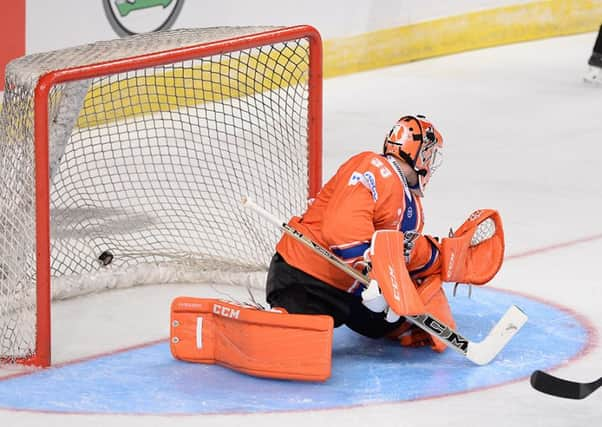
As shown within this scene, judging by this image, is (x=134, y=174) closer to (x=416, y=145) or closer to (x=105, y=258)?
(x=105, y=258)

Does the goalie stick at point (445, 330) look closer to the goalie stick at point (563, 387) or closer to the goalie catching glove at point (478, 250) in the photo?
the goalie catching glove at point (478, 250)

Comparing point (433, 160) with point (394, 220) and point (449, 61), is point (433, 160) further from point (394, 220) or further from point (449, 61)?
point (449, 61)

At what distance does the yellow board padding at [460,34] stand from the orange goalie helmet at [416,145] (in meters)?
4.55

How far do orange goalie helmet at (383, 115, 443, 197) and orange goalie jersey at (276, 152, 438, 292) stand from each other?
1.6 inches

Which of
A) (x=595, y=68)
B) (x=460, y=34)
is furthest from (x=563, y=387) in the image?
(x=460, y=34)

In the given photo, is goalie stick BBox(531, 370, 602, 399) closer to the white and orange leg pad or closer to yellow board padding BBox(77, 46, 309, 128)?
the white and orange leg pad

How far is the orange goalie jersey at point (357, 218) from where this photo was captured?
3842 mm

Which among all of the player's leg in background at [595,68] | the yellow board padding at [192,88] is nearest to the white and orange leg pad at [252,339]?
the yellow board padding at [192,88]

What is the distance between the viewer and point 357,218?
12.6 ft

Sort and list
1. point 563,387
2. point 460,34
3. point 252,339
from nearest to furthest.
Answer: point 563,387
point 252,339
point 460,34

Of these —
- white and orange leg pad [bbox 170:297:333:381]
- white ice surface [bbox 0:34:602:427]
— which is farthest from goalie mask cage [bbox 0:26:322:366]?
white and orange leg pad [bbox 170:297:333:381]

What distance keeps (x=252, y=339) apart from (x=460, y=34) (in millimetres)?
5982

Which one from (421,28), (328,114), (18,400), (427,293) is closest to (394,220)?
(427,293)

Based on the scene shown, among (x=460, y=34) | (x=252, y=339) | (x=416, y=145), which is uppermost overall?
(x=416, y=145)
